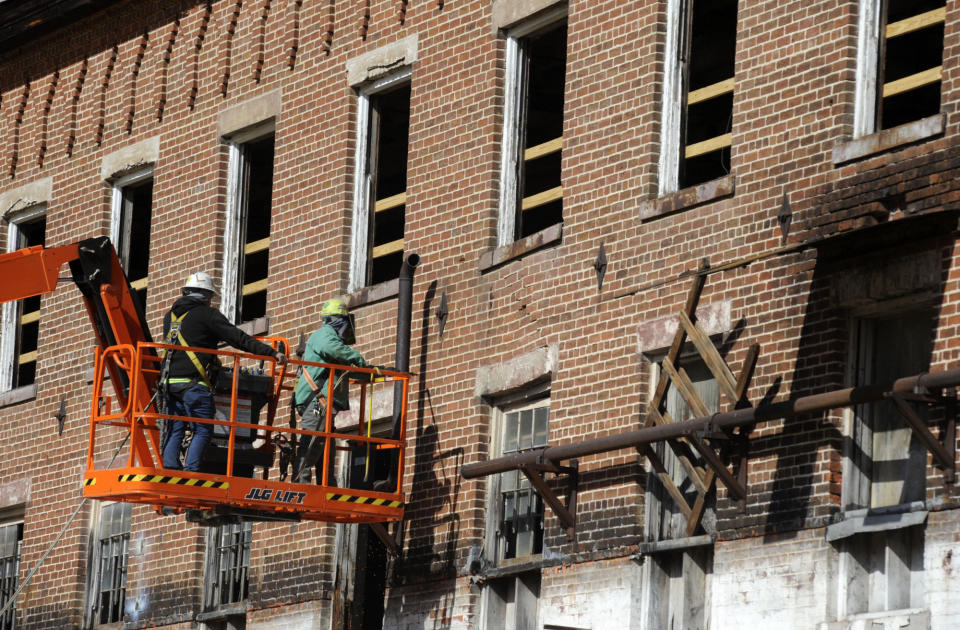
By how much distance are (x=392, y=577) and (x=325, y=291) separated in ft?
9.89

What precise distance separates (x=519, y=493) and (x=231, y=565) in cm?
412

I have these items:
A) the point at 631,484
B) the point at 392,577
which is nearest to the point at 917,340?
the point at 631,484

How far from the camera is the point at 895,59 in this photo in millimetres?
16438

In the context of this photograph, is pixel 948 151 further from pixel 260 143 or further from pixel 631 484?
pixel 260 143

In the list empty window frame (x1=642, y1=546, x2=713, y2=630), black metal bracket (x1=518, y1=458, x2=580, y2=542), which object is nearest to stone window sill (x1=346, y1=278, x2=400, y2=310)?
black metal bracket (x1=518, y1=458, x2=580, y2=542)

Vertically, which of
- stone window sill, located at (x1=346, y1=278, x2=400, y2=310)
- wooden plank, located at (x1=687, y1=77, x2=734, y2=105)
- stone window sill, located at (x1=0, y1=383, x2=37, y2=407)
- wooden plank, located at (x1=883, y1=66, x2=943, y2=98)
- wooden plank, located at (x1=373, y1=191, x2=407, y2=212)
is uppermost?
wooden plank, located at (x1=373, y1=191, x2=407, y2=212)

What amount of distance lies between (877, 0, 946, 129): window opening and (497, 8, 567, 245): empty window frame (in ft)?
10.1

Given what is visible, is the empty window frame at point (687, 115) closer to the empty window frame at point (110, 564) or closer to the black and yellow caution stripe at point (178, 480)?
the black and yellow caution stripe at point (178, 480)

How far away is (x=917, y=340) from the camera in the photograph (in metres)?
14.7

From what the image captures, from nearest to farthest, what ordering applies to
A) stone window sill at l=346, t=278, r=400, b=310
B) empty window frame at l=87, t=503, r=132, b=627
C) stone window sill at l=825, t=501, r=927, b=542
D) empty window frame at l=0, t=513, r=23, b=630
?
stone window sill at l=825, t=501, r=927, b=542 → stone window sill at l=346, t=278, r=400, b=310 → empty window frame at l=87, t=503, r=132, b=627 → empty window frame at l=0, t=513, r=23, b=630

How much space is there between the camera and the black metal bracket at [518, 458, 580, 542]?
16891mm

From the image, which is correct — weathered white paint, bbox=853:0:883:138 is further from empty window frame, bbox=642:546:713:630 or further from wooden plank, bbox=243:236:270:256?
wooden plank, bbox=243:236:270:256

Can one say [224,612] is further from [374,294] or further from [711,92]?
[711,92]

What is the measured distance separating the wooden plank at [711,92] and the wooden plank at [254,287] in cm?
601
